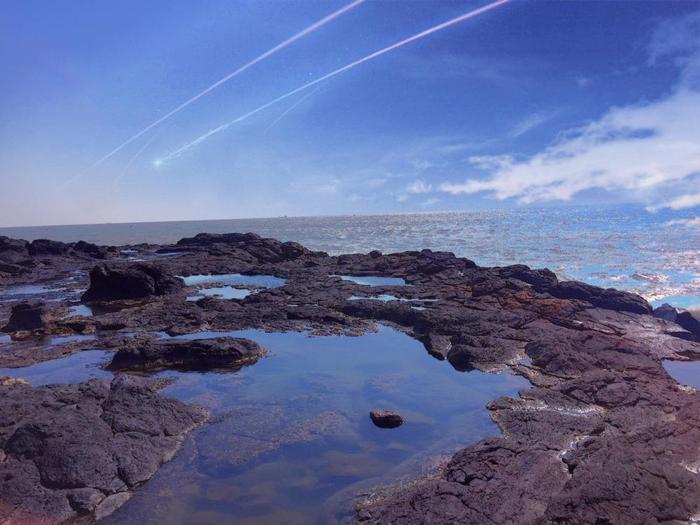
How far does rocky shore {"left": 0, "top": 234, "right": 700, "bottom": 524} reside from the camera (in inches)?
225

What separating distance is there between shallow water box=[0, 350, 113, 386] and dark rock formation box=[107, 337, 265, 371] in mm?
546

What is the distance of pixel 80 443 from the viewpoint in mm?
6785

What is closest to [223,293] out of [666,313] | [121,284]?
[121,284]

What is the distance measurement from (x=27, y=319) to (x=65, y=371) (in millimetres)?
5739

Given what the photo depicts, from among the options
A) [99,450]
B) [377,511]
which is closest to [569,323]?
[377,511]

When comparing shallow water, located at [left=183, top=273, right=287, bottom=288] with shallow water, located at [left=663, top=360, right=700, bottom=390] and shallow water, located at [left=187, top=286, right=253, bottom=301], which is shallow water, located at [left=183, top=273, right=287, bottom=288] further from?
shallow water, located at [left=663, top=360, right=700, bottom=390]

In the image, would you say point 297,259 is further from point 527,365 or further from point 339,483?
point 339,483

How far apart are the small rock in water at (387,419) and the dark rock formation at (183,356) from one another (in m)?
4.86

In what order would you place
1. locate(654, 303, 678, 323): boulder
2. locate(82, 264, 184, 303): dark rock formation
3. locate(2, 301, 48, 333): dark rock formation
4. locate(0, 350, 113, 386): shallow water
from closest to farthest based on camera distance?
locate(0, 350, 113, 386): shallow water → locate(2, 301, 48, 333): dark rock formation → locate(654, 303, 678, 323): boulder → locate(82, 264, 184, 303): dark rock formation

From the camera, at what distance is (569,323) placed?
51.3 ft

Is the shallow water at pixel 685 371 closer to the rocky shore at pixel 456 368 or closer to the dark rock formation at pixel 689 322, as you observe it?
the rocky shore at pixel 456 368

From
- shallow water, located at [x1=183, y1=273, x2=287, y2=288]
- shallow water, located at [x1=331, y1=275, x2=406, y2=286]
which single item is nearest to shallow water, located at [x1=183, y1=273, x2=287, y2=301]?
shallow water, located at [x1=183, y1=273, x2=287, y2=288]

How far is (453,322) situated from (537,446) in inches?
341

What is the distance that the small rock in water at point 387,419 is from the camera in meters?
8.41
